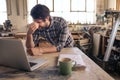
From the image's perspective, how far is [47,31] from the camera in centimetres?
207

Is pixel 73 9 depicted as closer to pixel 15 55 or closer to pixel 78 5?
pixel 78 5

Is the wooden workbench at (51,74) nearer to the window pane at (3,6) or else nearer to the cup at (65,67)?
the cup at (65,67)

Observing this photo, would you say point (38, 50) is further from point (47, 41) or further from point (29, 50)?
point (47, 41)

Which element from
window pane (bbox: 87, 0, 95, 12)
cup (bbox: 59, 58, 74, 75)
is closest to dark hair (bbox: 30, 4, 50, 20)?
cup (bbox: 59, 58, 74, 75)

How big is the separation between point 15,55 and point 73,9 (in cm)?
438

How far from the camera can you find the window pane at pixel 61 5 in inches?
211

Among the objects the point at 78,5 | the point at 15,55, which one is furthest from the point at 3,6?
the point at 15,55

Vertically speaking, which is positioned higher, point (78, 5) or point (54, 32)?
point (78, 5)

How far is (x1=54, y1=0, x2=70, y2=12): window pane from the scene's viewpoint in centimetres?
536

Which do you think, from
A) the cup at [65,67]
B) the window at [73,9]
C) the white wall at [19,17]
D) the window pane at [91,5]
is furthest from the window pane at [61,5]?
the cup at [65,67]

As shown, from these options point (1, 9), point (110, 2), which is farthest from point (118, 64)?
point (1, 9)

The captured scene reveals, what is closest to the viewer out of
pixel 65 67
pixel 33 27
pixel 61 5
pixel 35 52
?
pixel 65 67

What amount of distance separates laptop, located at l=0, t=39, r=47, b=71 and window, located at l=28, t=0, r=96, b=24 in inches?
165

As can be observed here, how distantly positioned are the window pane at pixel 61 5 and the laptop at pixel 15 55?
4.20 m
